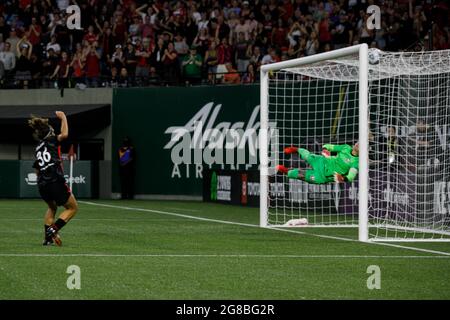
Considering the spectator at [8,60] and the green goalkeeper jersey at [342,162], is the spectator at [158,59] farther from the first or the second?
the green goalkeeper jersey at [342,162]

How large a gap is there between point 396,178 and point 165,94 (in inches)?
572

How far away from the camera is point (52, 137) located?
16.3 metres

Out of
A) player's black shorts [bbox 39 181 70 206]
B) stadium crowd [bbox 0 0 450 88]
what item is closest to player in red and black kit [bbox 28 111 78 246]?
player's black shorts [bbox 39 181 70 206]

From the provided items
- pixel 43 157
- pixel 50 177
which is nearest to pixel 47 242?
pixel 50 177

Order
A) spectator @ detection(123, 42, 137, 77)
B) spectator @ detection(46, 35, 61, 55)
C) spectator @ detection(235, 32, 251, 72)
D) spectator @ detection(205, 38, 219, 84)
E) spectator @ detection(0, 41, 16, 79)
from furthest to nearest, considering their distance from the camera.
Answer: spectator @ detection(0, 41, 16, 79)
spectator @ detection(46, 35, 61, 55)
spectator @ detection(123, 42, 137, 77)
spectator @ detection(205, 38, 219, 84)
spectator @ detection(235, 32, 251, 72)

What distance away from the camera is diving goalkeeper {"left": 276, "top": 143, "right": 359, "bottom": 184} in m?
20.5

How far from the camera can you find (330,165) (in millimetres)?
20688

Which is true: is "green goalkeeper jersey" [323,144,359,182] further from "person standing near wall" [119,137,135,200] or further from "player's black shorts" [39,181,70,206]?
"person standing near wall" [119,137,135,200]

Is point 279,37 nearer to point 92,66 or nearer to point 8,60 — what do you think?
point 92,66

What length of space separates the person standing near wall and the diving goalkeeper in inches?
567

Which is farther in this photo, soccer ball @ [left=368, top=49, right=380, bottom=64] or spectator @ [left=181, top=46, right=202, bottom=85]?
spectator @ [left=181, top=46, right=202, bottom=85]

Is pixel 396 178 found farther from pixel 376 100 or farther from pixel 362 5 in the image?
pixel 362 5

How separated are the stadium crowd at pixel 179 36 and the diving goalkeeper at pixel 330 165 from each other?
23.0ft
